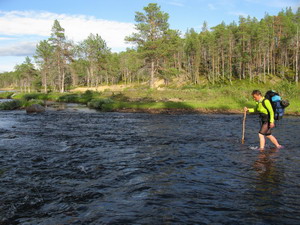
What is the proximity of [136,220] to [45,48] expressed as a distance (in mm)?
88829

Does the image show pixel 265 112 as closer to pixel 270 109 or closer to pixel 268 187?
pixel 270 109

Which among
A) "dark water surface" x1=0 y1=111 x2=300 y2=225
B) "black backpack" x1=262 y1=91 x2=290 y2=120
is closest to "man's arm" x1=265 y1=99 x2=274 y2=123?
"black backpack" x1=262 y1=91 x2=290 y2=120

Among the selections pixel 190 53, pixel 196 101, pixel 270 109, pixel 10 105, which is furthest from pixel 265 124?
pixel 190 53

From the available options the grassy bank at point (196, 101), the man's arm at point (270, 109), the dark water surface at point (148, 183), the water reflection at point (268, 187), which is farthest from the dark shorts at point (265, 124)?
the grassy bank at point (196, 101)

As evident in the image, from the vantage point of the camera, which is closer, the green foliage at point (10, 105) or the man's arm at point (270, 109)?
the man's arm at point (270, 109)

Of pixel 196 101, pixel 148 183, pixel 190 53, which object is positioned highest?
pixel 190 53

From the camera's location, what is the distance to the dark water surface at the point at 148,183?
19.7 ft

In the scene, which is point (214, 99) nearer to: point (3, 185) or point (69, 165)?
point (69, 165)

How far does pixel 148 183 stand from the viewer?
815 centimetres

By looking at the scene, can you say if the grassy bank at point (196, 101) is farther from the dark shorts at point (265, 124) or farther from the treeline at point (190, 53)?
the dark shorts at point (265, 124)

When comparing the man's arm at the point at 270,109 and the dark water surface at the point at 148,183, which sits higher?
the man's arm at the point at 270,109

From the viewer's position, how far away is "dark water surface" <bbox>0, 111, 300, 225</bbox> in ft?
19.7

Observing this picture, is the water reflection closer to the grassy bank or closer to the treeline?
the grassy bank

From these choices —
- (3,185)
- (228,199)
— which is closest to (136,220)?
(228,199)
